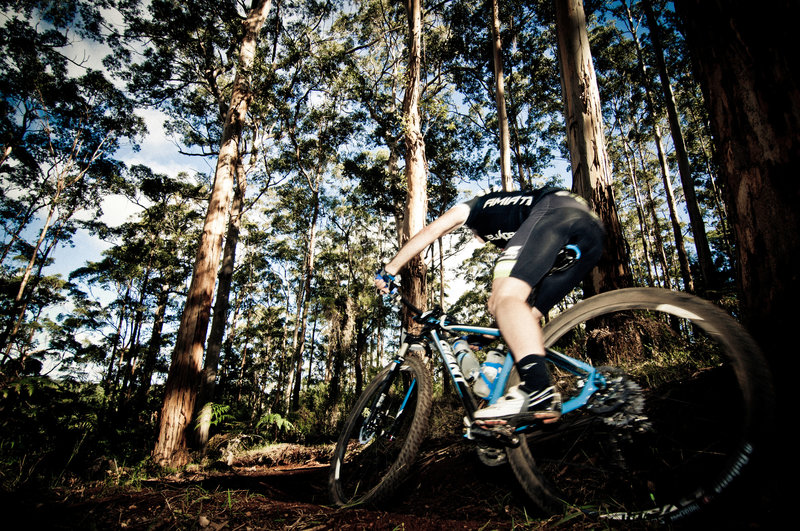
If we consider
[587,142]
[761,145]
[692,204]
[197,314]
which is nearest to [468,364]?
[761,145]

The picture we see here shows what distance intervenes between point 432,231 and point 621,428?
1353 millimetres

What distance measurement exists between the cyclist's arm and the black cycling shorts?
0.41 metres

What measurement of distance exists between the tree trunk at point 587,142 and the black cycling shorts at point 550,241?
6.65 ft

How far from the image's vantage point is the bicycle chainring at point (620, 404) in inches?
58.3

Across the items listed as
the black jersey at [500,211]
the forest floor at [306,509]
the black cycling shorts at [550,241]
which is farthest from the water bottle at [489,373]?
the black jersey at [500,211]

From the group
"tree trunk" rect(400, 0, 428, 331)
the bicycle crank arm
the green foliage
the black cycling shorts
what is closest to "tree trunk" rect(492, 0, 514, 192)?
"tree trunk" rect(400, 0, 428, 331)

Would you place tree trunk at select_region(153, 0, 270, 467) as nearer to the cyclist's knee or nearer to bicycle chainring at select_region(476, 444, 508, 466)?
bicycle chainring at select_region(476, 444, 508, 466)

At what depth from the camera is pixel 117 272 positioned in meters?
21.4

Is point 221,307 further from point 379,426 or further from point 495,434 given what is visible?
point 495,434

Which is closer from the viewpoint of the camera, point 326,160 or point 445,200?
point 326,160

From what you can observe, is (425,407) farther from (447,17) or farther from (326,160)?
(447,17)

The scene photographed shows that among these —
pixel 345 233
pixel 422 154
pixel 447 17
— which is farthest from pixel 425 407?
pixel 345 233

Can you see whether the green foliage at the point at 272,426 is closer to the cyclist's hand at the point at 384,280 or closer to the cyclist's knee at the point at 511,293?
the cyclist's hand at the point at 384,280

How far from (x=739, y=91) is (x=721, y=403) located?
1.48 meters
